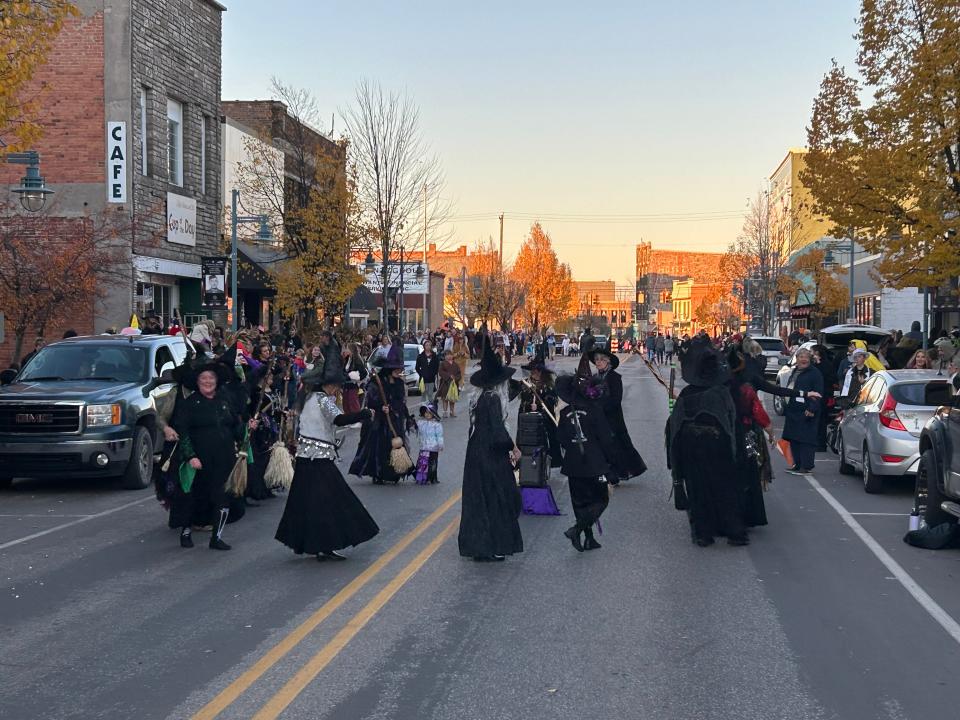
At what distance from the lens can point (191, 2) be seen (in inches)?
1452

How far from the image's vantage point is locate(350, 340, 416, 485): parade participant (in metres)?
15.3

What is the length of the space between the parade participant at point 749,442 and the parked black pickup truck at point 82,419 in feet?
21.0

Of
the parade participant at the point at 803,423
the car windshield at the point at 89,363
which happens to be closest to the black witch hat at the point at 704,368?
the parade participant at the point at 803,423

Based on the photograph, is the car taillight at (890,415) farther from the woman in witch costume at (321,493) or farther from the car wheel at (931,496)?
the woman in witch costume at (321,493)

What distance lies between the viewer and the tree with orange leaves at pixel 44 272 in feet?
76.6

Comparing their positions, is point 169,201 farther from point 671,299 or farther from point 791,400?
point 671,299

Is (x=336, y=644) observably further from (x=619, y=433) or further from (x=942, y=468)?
(x=619, y=433)

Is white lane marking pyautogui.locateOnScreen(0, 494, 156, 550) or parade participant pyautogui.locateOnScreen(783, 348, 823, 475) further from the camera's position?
parade participant pyautogui.locateOnScreen(783, 348, 823, 475)

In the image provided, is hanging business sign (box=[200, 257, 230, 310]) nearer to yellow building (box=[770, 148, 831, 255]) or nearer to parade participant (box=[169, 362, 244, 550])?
parade participant (box=[169, 362, 244, 550])

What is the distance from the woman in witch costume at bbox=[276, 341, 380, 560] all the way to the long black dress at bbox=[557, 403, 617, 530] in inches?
71.8

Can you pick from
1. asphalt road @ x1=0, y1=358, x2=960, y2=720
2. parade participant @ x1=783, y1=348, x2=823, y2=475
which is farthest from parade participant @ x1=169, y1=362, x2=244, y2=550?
parade participant @ x1=783, y1=348, x2=823, y2=475

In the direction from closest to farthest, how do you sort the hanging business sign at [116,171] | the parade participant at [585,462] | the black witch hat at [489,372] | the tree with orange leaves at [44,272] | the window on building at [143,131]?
the black witch hat at [489,372], the parade participant at [585,462], the tree with orange leaves at [44,272], the hanging business sign at [116,171], the window on building at [143,131]

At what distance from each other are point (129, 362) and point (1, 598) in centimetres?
762

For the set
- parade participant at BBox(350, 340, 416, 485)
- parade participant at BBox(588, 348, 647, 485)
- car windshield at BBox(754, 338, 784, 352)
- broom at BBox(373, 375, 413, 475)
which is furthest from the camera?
car windshield at BBox(754, 338, 784, 352)
